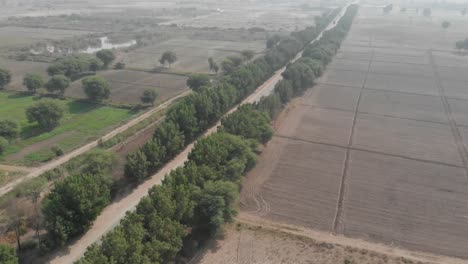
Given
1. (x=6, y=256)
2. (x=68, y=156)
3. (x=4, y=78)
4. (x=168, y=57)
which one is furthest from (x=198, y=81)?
(x=6, y=256)

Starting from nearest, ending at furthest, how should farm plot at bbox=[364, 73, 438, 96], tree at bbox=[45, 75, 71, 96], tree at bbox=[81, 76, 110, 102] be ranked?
tree at bbox=[81, 76, 110, 102], tree at bbox=[45, 75, 71, 96], farm plot at bbox=[364, 73, 438, 96]

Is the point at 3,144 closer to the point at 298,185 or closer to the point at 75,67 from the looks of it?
the point at 298,185

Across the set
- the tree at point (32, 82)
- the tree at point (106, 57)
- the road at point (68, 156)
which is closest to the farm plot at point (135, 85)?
the tree at point (106, 57)

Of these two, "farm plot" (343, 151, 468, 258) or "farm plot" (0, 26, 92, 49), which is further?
"farm plot" (0, 26, 92, 49)

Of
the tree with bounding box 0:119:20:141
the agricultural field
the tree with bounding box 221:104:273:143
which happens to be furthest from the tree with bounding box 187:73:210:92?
the tree with bounding box 0:119:20:141

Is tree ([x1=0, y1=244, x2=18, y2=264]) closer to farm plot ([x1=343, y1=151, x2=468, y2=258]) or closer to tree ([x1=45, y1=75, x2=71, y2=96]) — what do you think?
farm plot ([x1=343, y1=151, x2=468, y2=258])

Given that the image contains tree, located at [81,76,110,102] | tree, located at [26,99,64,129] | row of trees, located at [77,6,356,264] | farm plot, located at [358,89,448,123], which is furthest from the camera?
tree, located at [81,76,110,102]

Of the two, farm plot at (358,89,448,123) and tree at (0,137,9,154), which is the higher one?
tree at (0,137,9,154)
